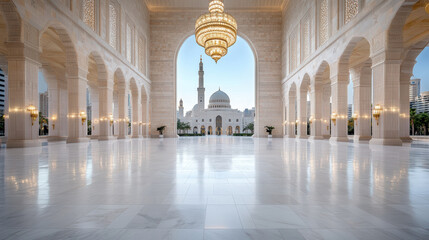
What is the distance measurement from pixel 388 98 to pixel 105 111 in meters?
15.7

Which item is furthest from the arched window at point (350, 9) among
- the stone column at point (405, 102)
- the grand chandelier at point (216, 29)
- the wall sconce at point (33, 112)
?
the wall sconce at point (33, 112)

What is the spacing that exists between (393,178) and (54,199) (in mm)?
4593

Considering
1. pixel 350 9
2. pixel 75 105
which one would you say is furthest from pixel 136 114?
pixel 350 9

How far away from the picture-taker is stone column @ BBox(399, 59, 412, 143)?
14875mm

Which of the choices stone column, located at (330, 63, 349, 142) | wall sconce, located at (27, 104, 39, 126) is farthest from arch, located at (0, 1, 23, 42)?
stone column, located at (330, 63, 349, 142)

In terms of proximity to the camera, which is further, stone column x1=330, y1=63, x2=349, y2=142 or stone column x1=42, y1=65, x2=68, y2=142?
stone column x1=42, y1=65, x2=68, y2=142

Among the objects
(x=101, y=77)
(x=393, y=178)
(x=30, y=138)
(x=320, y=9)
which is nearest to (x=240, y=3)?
(x=320, y=9)

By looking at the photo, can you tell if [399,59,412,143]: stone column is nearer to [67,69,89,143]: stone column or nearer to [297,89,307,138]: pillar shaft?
[297,89,307,138]: pillar shaft

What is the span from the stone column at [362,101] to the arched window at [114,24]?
682 inches

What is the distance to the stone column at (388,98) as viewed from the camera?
32.9 feet

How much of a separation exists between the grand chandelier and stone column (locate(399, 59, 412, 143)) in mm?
11469

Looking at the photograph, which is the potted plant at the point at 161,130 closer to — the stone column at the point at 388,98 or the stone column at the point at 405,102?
the stone column at the point at 388,98

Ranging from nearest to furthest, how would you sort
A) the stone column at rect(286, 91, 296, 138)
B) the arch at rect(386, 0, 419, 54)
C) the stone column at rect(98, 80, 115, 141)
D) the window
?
1. the arch at rect(386, 0, 419, 54)
2. the window
3. the stone column at rect(98, 80, 115, 141)
4. the stone column at rect(286, 91, 296, 138)

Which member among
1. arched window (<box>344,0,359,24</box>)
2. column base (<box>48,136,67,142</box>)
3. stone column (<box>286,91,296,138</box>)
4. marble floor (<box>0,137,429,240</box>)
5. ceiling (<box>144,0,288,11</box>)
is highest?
ceiling (<box>144,0,288,11</box>)
